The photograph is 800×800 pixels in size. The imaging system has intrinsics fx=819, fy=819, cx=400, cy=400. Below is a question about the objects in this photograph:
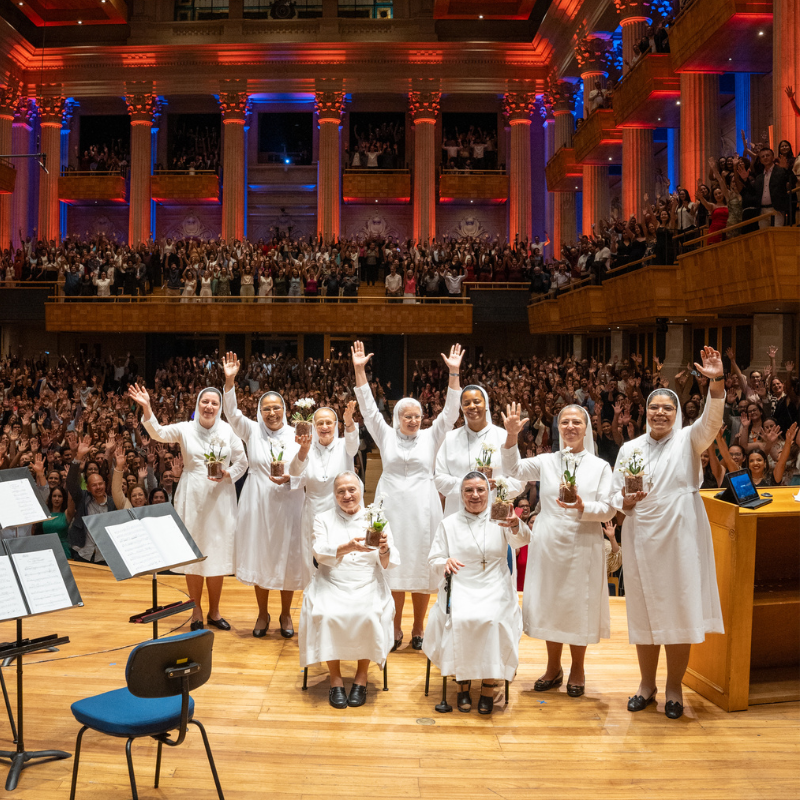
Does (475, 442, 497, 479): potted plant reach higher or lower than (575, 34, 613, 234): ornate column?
lower

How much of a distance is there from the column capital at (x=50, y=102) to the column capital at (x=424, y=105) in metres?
11.3

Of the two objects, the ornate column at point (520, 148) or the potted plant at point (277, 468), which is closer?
the potted plant at point (277, 468)

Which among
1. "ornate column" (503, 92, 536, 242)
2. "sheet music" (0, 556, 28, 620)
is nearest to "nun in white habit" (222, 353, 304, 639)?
"sheet music" (0, 556, 28, 620)

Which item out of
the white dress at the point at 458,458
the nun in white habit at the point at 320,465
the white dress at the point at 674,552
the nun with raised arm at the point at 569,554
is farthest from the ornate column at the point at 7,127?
the white dress at the point at 674,552

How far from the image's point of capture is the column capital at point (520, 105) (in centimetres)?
2612

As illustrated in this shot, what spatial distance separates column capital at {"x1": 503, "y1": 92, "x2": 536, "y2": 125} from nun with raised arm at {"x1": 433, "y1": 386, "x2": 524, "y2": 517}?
74.0 ft

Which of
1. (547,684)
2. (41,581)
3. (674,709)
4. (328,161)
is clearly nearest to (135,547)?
(41,581)

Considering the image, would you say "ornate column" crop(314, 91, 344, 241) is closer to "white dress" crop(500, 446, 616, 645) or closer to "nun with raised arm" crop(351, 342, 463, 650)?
"nun with raised arm" crop(351, 342, 463, 650)

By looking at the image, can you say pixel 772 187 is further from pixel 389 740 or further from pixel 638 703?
pixel 389 740

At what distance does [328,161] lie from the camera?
26.0 meters

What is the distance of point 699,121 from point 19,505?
44.5ft

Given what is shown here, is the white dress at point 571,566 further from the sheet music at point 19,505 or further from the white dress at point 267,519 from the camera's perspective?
the sheet music at point 19,505

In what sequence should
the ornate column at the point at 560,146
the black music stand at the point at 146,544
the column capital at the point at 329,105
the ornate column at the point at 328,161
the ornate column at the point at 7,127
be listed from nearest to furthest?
the black music stand at the point at 146,544 < the ornate column at the point at 560,146 < the ornate column at the point at 328,161 < the ornate column at the point at 7,127 < the column capital at the point at 329,105

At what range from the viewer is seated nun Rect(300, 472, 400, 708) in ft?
15.9
